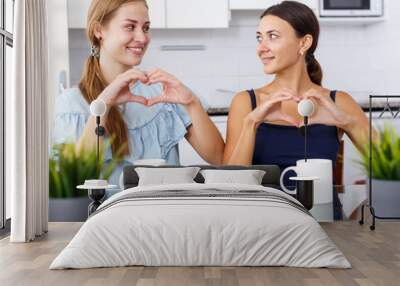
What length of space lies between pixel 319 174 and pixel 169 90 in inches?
70.3

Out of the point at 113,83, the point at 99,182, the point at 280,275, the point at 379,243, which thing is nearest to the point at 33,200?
the point at 99,182

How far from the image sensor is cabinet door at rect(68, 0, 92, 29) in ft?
22.8

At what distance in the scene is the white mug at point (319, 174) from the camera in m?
6.73

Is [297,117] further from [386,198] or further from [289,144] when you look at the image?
[386,198]

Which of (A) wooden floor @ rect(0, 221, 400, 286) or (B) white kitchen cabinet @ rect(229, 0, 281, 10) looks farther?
(B) white kitchen cabinet @ rect(229, 0, 281, 10)

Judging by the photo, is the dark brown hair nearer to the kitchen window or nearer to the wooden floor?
the wooden floor

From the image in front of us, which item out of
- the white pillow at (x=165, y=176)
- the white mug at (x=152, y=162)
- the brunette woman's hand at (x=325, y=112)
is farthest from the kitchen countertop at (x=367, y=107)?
the white pillow at (x=165, y=176)

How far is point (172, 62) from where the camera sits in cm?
709

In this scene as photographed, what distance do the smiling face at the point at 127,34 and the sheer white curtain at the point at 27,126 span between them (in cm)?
103

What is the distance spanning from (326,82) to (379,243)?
217cm

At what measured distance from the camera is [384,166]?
688cm

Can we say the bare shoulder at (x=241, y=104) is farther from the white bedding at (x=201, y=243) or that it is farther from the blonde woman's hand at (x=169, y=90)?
the white bedding at (x=201, y=243)

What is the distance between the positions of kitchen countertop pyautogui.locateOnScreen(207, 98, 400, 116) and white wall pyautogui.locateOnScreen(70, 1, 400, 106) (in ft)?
0.36

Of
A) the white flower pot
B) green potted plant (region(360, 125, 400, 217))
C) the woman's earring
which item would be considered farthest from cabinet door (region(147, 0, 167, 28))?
the white flower pot
